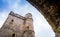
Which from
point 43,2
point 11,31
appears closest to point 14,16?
point 11,31

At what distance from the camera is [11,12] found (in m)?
24.0

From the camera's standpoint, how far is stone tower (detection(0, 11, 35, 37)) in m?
20.1

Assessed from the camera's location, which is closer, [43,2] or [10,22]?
[43,2]

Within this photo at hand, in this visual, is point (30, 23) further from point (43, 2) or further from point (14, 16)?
point (43, 2)

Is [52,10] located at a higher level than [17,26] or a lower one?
lower

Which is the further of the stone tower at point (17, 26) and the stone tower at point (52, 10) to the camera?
the stone tower at point (17, 26)

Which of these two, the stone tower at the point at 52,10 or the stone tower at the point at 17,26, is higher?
the stone tower at the point at 17,26

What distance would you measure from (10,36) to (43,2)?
18433 millimetres

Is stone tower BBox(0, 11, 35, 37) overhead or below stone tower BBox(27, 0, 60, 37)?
overhead

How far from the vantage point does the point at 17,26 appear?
2241 centimetres

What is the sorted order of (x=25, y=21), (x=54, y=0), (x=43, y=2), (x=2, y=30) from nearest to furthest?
(x=54, y=0) < (x=43, y=2) < (x=2, y=30) < (x=25, y=21)

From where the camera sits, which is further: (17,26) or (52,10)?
(17,26)

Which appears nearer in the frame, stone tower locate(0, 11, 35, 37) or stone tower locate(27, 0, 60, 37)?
stone tower locate(27, 0, 60, 37)

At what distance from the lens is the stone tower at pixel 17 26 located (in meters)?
20.1
